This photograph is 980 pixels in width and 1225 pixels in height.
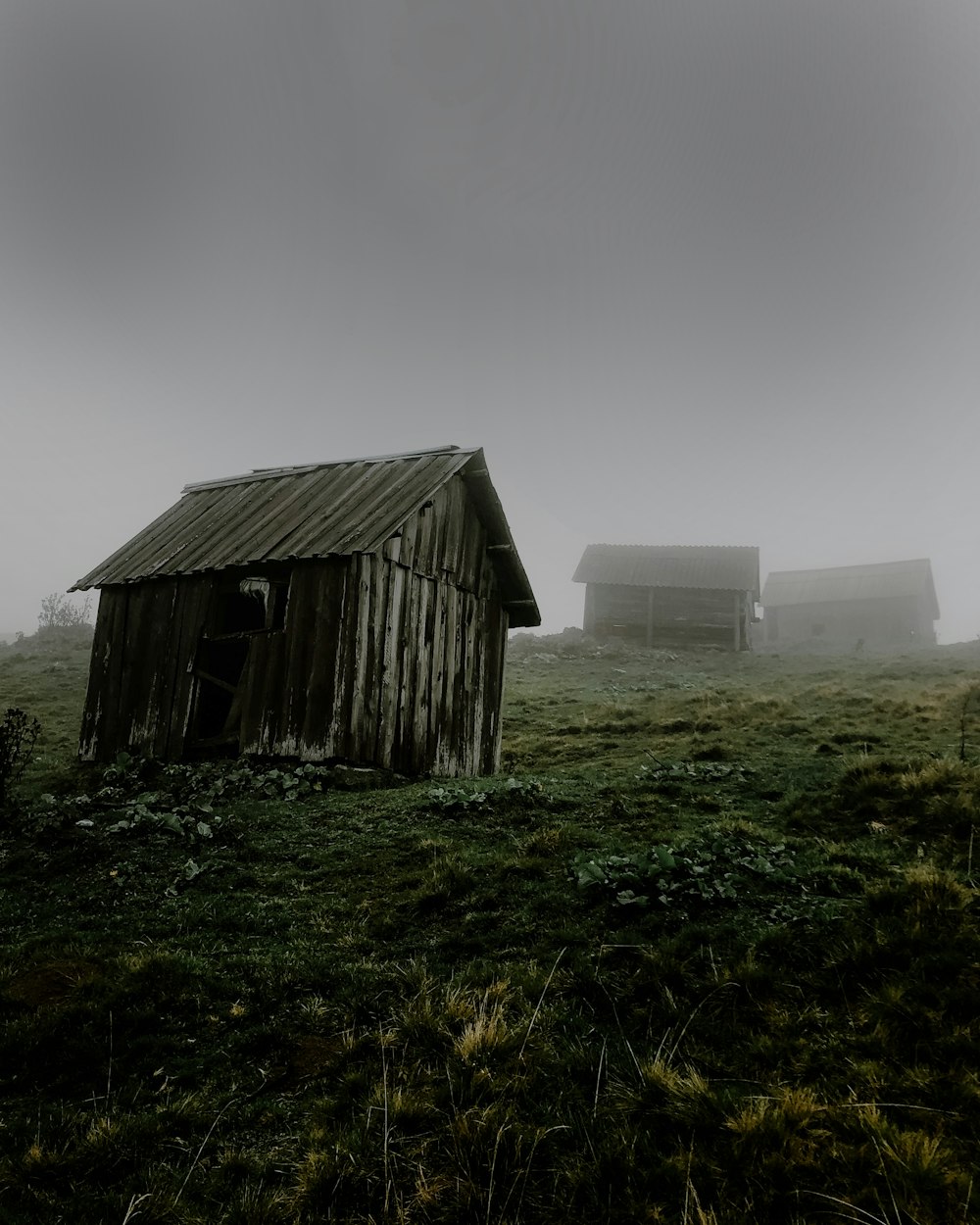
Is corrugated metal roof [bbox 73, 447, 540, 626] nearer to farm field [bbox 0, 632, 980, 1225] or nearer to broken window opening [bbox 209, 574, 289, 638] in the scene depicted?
broken window opening [bbox 209, 574, 289, 638]

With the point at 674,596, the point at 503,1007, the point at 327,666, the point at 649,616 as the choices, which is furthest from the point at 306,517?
the point at 674,596

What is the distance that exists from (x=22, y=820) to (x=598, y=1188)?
813cm

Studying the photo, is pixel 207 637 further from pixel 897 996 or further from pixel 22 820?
pixel 897 996

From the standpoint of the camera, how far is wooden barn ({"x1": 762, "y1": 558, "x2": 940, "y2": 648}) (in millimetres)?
51031

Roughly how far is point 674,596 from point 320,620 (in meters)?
33.0

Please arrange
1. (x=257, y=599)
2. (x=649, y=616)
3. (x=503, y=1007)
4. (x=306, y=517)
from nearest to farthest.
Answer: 1. (x=503, y=1007)
2. (x=306, y=517)
3. (x=257, y=599)
4. (x=649, y=616)

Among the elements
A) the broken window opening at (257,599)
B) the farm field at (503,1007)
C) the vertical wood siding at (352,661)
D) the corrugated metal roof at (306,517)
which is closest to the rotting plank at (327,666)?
the vertical wood siding at (352,661)

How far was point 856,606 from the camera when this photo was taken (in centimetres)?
5250

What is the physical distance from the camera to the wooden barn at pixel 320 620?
10.8 metres

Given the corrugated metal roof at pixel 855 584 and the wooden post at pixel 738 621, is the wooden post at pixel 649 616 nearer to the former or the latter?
the wooden post at pixel 738 621

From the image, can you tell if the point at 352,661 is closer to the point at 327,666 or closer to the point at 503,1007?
the point at 327,666

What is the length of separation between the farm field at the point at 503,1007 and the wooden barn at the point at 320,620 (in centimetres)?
262

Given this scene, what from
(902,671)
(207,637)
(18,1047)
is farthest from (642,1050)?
(902,671)

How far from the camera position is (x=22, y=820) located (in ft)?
26.9
